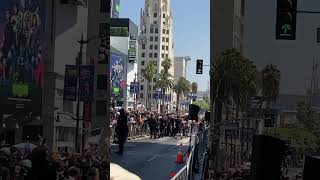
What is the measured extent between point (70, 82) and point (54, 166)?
1.39 meters

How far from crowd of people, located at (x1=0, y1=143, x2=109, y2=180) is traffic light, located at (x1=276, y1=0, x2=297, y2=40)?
10.6 meters

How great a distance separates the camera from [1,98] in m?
6.77

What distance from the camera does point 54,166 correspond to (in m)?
8.48

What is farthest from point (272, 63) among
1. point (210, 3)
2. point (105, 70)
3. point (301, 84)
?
point (105, 70)

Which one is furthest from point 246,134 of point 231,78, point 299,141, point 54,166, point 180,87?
point 180,87

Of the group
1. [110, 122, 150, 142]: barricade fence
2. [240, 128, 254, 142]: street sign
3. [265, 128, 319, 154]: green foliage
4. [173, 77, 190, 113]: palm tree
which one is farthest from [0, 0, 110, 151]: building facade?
[173, 77, 190, 113]: palm tree

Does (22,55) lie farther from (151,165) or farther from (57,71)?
(151,165)

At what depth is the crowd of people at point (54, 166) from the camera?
7.79 meters

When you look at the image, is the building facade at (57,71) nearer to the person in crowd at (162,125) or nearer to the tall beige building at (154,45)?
the person in crowd at (162,125)

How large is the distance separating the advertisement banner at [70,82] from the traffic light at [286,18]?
1128 cm

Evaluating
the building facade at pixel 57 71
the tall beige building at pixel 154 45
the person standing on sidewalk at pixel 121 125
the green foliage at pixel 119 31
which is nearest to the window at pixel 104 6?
the building facade at pixel 57 71

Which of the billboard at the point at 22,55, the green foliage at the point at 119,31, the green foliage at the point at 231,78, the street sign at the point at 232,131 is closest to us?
the billboard at the point at 22,55

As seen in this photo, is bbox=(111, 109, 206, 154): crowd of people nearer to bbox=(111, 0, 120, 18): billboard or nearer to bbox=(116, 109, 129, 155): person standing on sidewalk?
bbox=(116, 109, 129, 155): person standing on sidewalk

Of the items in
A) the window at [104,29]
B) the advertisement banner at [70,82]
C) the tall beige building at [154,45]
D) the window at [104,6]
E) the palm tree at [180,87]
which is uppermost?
the tall beige building at [154,45]
